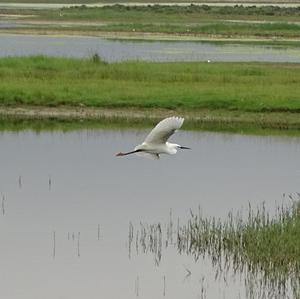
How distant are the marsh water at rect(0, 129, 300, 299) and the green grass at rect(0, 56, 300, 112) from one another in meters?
2.28

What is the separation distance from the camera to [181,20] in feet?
202

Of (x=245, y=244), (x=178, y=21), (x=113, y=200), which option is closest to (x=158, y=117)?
(x=113, y=200)

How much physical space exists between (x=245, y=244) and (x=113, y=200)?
362 cm

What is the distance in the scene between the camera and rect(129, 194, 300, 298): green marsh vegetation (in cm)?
1169

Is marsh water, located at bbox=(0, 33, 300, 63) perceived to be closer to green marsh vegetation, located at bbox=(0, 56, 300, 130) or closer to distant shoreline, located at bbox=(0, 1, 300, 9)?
green marsh vegetation, located at bbox=(0, 56, 300, 130)

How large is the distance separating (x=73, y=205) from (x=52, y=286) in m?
3.44

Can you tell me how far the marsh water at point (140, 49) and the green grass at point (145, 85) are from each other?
18.2 ft

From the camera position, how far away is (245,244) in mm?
12477

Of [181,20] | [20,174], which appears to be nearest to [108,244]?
[20,174]

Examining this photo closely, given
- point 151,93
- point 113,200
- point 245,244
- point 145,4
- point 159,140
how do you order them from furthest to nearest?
1. point 145,4
2. point 151,93
3. point 113,200
4. point 245,244
5. point 159,140

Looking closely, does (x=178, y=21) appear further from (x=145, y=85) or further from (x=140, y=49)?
(x=145, y=85)

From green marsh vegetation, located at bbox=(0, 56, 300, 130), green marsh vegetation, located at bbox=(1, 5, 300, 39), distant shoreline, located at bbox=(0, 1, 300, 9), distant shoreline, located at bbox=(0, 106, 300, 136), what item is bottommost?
distant shoreline, located at bbox=(0, 1, 300, 9)

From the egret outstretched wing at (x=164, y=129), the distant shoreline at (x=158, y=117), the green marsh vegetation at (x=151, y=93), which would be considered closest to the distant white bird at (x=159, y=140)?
the egret outstretched wing at (x=164, y=129)

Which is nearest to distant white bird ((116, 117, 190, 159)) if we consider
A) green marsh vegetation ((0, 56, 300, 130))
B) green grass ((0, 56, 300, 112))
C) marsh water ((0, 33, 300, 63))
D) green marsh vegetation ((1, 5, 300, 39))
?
green marsh vegetation ((0, 56, 300, 130))
